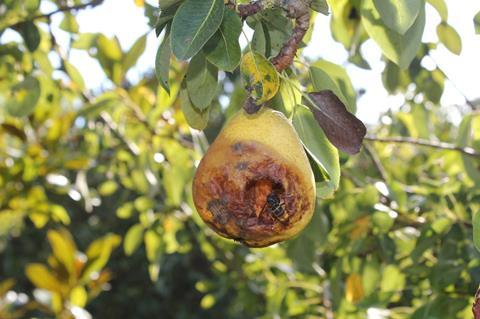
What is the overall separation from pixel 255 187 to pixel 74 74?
130 cm

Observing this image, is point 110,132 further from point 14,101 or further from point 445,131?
point 445,131

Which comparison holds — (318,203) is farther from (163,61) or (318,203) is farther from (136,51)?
(163,61)

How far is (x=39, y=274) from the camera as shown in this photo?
9.41 ft

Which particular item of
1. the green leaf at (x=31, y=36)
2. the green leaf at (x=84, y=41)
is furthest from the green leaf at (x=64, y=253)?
the green leaf at (x=31, y=36)

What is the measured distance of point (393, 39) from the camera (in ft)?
3.72

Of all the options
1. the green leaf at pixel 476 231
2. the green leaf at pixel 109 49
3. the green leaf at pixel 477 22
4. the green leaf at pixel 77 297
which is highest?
the green leaf at pixel 477 22

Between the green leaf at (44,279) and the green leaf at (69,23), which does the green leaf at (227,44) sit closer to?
the green leaf at (69,23)

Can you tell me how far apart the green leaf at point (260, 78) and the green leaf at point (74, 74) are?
4.05ft

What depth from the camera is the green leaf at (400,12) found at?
0.95m

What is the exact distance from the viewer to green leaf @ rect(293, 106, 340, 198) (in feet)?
3.01

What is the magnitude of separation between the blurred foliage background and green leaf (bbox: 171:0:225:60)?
7.3 inches

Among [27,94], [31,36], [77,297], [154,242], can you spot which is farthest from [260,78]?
[77,297]

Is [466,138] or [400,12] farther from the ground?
[400,12]

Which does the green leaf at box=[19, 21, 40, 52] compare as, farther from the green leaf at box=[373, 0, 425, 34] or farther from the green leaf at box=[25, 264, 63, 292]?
the green leaf at box=[25, 264, 63, 292]
